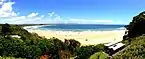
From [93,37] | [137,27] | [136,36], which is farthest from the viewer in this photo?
[93,37]

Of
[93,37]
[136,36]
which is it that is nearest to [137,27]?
[136,36]

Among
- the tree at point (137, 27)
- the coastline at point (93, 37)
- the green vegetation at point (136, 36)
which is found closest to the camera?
the green vegetation at point (136, 36)

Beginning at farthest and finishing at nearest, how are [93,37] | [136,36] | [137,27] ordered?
[93,37]
[137,27]
[136,36]

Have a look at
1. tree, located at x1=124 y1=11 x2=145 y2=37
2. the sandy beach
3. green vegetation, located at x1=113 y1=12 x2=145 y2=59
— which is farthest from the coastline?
green vegetation, located at x1=113 y1=12 x2=145 y2=59

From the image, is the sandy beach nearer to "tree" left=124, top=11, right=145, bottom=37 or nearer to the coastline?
the coastline

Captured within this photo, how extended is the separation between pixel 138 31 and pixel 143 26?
2.29ft

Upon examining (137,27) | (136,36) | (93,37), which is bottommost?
(93,37)

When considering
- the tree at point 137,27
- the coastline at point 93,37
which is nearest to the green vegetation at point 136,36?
the tree at point 137,27

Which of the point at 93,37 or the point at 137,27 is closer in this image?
the point at 137,27

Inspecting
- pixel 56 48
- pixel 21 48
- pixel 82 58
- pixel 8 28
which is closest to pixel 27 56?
pixel 21 48

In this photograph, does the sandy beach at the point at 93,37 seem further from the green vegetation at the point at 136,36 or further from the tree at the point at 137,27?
the green vegetation at the point at 136,36

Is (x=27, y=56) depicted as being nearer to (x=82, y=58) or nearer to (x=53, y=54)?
(x=53, y=54)

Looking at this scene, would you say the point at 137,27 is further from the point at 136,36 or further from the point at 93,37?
the point at 93,37

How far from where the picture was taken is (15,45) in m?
38.9
